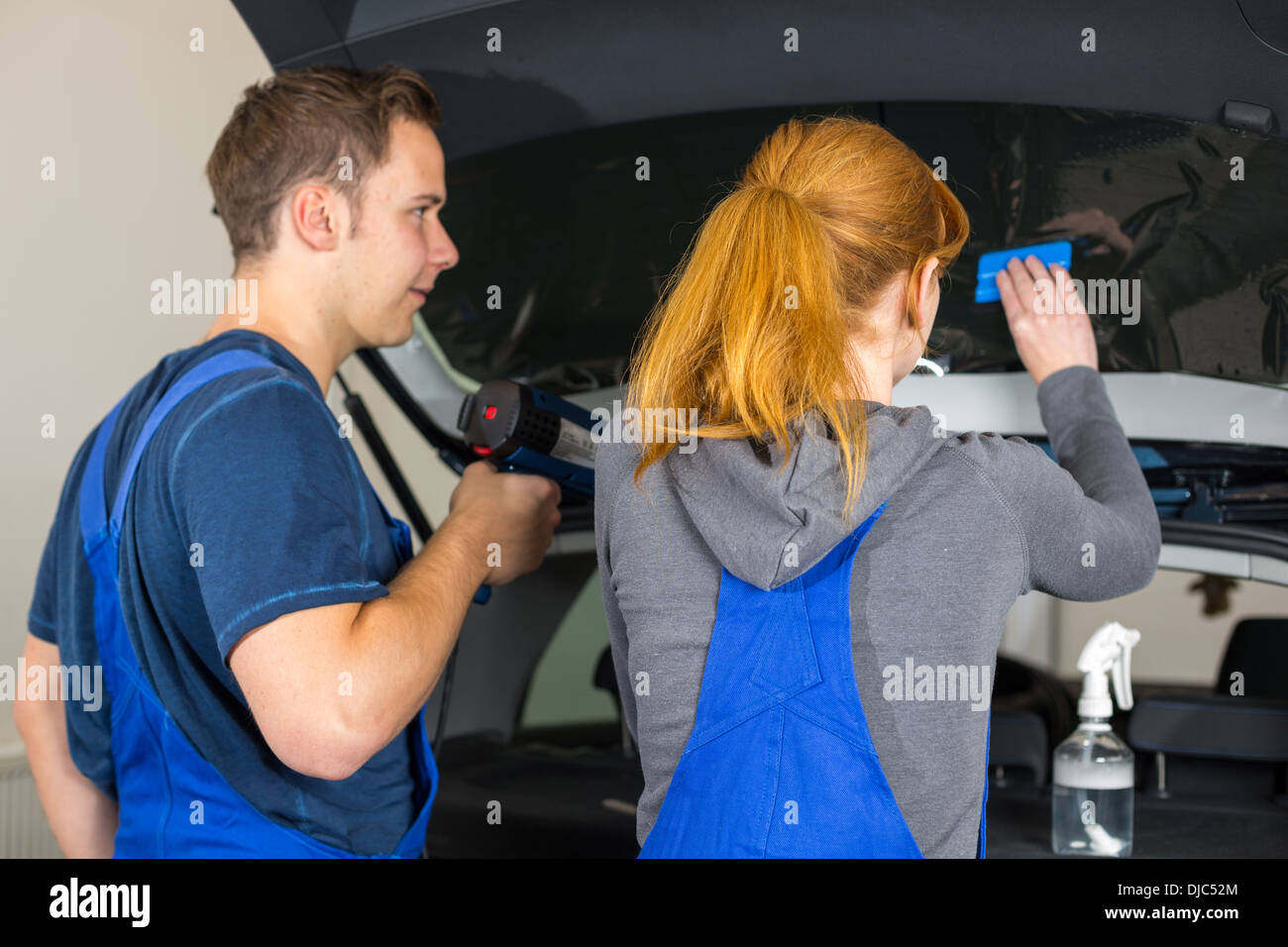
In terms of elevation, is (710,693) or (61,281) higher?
(61,281)

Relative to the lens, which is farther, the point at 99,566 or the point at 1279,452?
the point at 1279,452

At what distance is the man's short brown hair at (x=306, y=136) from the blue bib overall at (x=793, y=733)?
727mm

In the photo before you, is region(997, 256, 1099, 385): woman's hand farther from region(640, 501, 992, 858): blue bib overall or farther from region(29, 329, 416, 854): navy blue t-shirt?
region(29, 329, 416, 854): navy blue t-shirt

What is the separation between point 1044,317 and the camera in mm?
1385

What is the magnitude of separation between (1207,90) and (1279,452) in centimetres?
74

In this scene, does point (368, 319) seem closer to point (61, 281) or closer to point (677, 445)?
point (677, 445)

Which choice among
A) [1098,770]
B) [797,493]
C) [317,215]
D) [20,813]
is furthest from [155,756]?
[20,813]

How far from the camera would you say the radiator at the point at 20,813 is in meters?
2.56

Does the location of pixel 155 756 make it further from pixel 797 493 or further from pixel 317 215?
pixel 797 493

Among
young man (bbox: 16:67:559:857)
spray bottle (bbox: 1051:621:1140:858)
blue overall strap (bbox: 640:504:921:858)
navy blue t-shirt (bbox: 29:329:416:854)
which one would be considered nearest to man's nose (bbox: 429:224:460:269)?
young man (bbox: 16:67:559:857)

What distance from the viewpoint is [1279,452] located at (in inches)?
62.9

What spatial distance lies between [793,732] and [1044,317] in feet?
2.39
